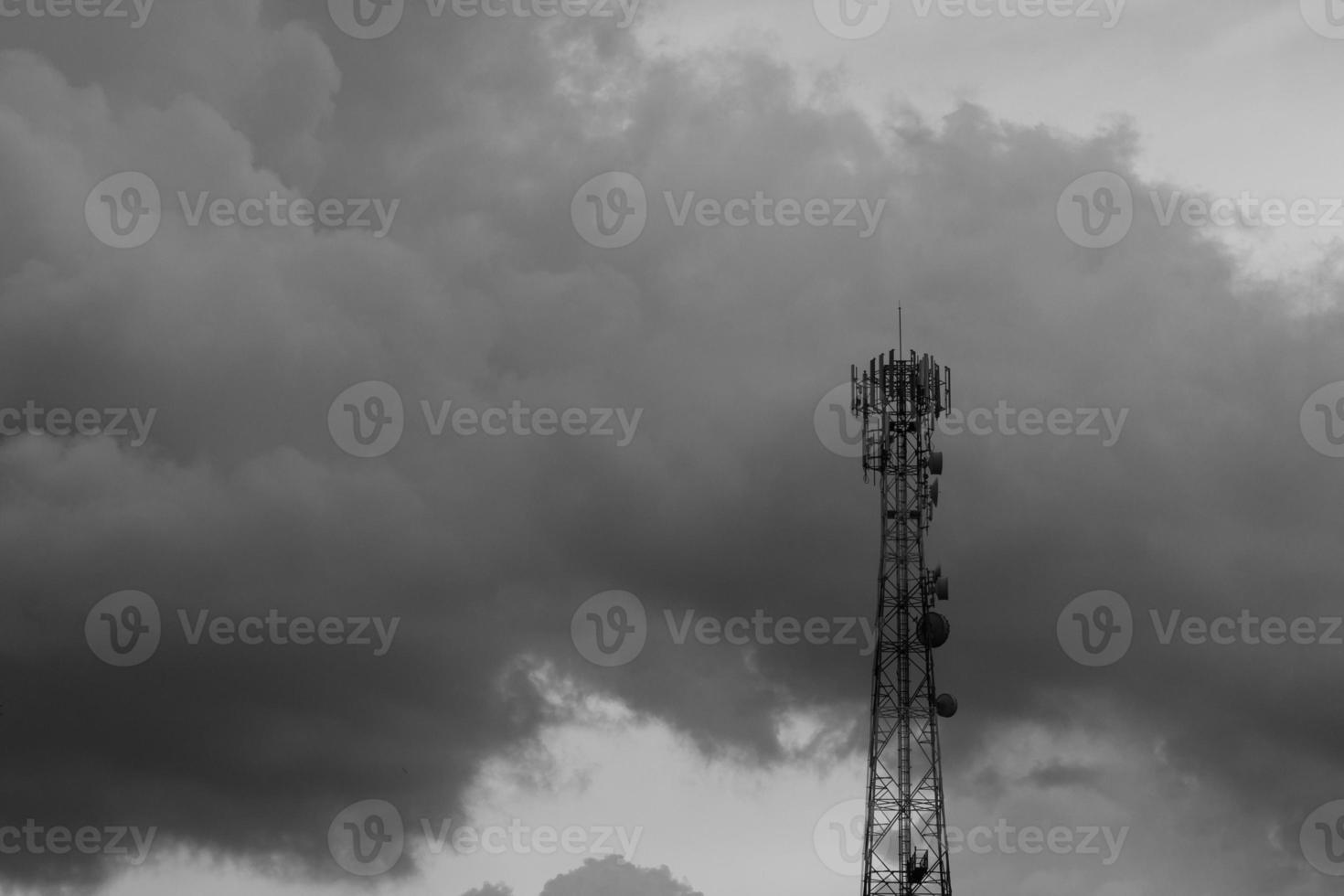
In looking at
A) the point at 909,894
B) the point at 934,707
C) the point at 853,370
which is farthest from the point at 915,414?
the point at 909,894

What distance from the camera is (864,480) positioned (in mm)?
140125

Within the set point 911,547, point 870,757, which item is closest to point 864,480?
point 911,547

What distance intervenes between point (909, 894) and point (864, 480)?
20134 millimetres

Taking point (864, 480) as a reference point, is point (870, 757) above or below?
below

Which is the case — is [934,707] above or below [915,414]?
below

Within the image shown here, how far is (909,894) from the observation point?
134625mm

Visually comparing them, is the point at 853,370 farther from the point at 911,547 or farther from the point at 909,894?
the point at 909,894

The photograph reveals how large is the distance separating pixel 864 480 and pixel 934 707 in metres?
11.7

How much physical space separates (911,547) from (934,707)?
7.94 metres

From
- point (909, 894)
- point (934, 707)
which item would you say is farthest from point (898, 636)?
point (909, 894)

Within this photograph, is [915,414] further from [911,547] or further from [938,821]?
[938,821]

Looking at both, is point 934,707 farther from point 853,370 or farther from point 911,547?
point 853,370

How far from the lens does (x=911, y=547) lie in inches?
5487

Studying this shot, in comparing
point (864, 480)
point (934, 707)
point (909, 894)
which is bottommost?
point (909, 894)
